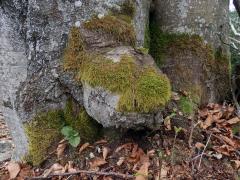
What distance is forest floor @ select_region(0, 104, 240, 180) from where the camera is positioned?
9.13 ft

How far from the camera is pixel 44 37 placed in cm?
297

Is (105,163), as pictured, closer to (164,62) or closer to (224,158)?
(224,158)

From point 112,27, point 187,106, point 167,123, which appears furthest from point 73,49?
point 187,106

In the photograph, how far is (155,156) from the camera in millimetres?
2883

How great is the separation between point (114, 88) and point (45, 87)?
2.13 feet

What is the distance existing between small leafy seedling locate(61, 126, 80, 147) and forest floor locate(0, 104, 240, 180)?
0.08 metres

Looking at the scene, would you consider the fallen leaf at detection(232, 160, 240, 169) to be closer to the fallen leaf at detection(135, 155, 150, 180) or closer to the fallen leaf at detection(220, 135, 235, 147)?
the fallen leaf at detection(220, 135, 235, 147)

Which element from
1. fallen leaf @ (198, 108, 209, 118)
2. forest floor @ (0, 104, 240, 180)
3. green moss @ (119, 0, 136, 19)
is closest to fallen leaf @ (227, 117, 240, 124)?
forest floor @ (0, 104, 240, 180)

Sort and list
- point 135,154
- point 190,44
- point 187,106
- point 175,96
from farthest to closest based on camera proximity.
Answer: point 190,44 < point 175,96 < point 187,106 < point 135,154

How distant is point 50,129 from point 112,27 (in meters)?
0.91

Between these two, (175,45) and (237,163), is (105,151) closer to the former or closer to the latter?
(237,163)

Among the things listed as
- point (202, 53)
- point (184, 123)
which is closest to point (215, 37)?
point (202, 53)

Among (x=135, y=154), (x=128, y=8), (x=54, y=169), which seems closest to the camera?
(x=135, y=154)

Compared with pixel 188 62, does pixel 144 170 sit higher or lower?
lower
